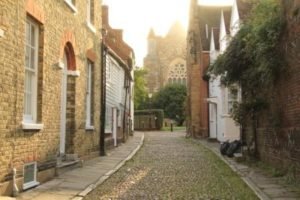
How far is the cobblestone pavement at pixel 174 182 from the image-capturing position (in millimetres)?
11320

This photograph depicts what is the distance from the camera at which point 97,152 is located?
20594 mm

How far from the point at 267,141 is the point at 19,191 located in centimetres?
870

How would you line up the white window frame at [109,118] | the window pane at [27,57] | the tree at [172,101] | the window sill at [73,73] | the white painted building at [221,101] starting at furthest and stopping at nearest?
1. the tree at [172,101]
2. the white painted building at [221,101]
3. the white window frame at [109,118]
4. the window sill at [73,73]
5. the window pane at [27,57]

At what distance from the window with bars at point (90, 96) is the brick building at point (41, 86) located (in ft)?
1.15

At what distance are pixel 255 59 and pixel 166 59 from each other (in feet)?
228

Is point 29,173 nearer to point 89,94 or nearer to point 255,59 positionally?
point 255,59

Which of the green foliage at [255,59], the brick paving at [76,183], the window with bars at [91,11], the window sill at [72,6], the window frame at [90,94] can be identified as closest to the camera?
the brick paving at [76,183]

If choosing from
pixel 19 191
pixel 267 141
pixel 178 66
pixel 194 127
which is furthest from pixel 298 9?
pixel 178 66

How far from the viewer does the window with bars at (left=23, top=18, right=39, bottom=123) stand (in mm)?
11906

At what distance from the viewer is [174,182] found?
13.5 meters

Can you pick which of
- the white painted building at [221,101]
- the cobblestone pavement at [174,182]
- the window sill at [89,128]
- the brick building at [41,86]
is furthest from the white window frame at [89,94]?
the white painted building at [221,101]

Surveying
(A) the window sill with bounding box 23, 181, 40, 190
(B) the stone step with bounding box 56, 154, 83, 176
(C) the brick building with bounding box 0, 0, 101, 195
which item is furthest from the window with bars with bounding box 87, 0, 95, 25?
(A) the window sill with bounding box 23, 181, 40, 190

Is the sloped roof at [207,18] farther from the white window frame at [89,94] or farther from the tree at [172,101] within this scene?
the tree at [172,101]

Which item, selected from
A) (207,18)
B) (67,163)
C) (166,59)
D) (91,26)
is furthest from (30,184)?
(166,59)
